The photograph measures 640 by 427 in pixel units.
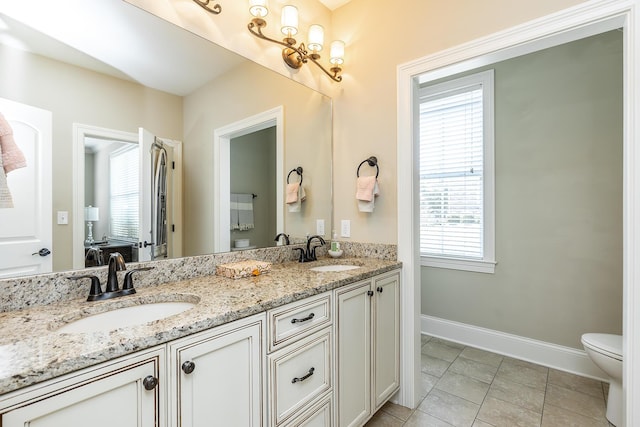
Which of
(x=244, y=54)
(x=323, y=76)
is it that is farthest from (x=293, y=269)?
(x=323, y=76)

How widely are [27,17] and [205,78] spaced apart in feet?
2.26

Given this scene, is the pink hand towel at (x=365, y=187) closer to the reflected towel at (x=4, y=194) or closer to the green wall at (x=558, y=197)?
the green wall at (x=558, y=197)

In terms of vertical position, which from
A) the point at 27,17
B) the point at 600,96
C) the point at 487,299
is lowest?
→ the point at 487,299

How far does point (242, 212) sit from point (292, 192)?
45 centimetres

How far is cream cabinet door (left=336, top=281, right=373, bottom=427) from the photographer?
1.49 meters

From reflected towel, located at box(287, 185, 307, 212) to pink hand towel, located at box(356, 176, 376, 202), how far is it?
15.5 inches

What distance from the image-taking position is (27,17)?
107 cm

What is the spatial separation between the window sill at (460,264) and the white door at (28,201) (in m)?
2.94

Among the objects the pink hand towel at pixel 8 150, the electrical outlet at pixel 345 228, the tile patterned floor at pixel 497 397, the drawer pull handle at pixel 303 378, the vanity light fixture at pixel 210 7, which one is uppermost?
the vanity light fixture at pixel 210 7

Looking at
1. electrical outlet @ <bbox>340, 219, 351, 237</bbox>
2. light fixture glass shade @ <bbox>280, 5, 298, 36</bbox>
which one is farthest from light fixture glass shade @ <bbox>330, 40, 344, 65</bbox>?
electrical outlet @ <bbox>340, 219, 351, 237</bbox>

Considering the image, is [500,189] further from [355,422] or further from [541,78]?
[355,422]

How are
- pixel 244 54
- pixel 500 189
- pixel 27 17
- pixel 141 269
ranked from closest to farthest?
pixel 27 17, pixel 141 269, pixel 244 54, pixel 500 189

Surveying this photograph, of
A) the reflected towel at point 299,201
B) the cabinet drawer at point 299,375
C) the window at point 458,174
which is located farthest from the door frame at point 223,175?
the window at point 458,174

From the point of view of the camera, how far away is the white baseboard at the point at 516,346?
7.58 feet
